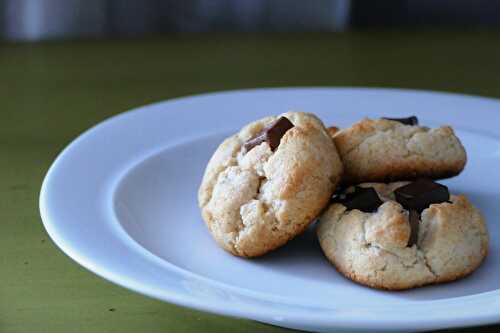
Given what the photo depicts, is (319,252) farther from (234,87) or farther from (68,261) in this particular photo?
(234,87)

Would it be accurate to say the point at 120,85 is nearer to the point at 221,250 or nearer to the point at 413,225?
the point at 221,250

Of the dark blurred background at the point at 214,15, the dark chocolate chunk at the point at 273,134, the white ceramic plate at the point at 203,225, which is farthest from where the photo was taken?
the dark blurred background at the point at 214,15

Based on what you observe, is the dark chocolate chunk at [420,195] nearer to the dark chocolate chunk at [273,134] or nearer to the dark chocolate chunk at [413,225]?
the dark chocolate chunk at [413,225]

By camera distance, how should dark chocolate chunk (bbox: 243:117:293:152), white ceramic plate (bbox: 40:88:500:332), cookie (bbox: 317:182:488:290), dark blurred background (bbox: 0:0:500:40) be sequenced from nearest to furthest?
white ceramic plate (bbox: 40:88:500:332) < cookie (bbox: 317:182:488:290) < dark chocolate chunk (bbox: 243:117:293:152) < dark blurred background (bbox: 0:0:500:40)

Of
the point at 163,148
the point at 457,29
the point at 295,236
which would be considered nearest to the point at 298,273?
the point at 295,236

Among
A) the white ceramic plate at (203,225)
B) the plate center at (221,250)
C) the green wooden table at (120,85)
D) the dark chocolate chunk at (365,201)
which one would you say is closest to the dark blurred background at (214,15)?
the green wooden table at (120,85)

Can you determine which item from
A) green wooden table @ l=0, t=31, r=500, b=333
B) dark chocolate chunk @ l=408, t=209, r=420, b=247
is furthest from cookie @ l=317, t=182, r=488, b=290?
green wooden table @ l=0, t=31, r=500, b=333

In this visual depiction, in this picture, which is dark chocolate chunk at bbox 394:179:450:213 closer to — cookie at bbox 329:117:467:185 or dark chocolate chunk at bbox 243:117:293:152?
cookie at bbox 329:117:467:185
